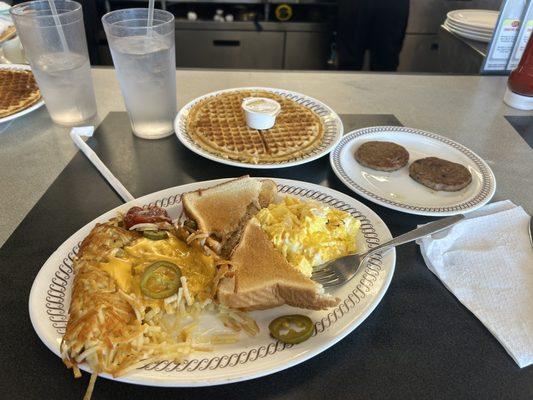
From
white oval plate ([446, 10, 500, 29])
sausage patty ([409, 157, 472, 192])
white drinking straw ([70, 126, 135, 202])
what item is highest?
white oval plate ([446, 10, 500, 29])

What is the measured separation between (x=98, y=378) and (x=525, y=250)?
4.69ft

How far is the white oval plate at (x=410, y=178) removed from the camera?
1670mm

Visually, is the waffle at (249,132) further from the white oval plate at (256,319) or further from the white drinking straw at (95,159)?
the white oval plate at (256,319)

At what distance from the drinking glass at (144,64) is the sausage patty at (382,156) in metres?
0.98

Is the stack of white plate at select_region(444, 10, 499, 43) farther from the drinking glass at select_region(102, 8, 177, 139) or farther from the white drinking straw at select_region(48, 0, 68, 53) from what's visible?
the white drinking straw at select_region(48, 0, 68, 53)

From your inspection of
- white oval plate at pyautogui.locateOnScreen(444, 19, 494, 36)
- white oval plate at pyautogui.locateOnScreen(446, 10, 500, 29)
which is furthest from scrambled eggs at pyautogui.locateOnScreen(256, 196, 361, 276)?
white oval plate at pyautogui.locateOnScreen(446, 10, 500, 29)

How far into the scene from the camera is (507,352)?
1192mm

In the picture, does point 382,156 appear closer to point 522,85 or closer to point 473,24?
point 522,85

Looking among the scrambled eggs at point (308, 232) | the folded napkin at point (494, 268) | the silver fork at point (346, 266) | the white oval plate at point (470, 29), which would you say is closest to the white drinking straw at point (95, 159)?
the scrambled eggs at point (308, 232)

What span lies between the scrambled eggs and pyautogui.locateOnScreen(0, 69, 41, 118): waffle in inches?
62.4

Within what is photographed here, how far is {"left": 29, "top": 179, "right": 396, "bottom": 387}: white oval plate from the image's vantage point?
41.2 inches

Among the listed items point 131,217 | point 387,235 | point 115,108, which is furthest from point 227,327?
point 115,108

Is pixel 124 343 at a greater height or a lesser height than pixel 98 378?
greater

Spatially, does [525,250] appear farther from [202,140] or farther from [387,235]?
[202,140]
